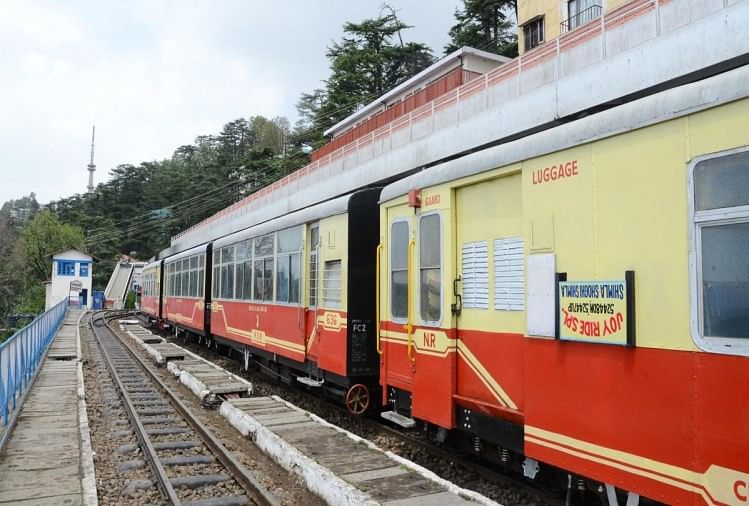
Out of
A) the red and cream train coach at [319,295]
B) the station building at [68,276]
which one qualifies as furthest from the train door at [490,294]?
the station building at [68,276]

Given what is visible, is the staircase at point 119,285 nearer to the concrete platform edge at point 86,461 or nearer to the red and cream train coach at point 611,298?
the concrete platform edge at point 86,461

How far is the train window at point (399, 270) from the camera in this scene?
6.62 metres

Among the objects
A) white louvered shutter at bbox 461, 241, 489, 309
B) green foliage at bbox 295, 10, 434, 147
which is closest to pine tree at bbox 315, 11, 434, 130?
green foliage at bbox 295, 10, 434, 147

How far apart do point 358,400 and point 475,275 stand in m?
3.85

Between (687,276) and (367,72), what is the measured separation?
49464mm

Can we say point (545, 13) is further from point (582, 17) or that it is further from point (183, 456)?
point (183, 456)

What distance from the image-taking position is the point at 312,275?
9.52 m

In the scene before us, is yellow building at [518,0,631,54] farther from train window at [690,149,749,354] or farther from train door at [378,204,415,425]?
train window at [690,149,749,354]

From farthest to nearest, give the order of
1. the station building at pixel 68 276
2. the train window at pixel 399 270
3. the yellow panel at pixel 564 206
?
the station building at pixel 68 276, the train window at pixel 399 270, the yellow panel at pixel 564 206

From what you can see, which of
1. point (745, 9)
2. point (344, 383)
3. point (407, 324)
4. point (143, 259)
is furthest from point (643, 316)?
point (143, 259)

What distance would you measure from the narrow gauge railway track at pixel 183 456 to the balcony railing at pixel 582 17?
20.7 metres

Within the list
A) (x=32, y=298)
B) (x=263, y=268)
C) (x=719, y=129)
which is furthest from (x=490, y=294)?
(x=32, y=298)

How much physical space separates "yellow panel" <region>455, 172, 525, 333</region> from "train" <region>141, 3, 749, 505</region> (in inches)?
0.7

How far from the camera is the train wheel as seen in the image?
27.7ft
